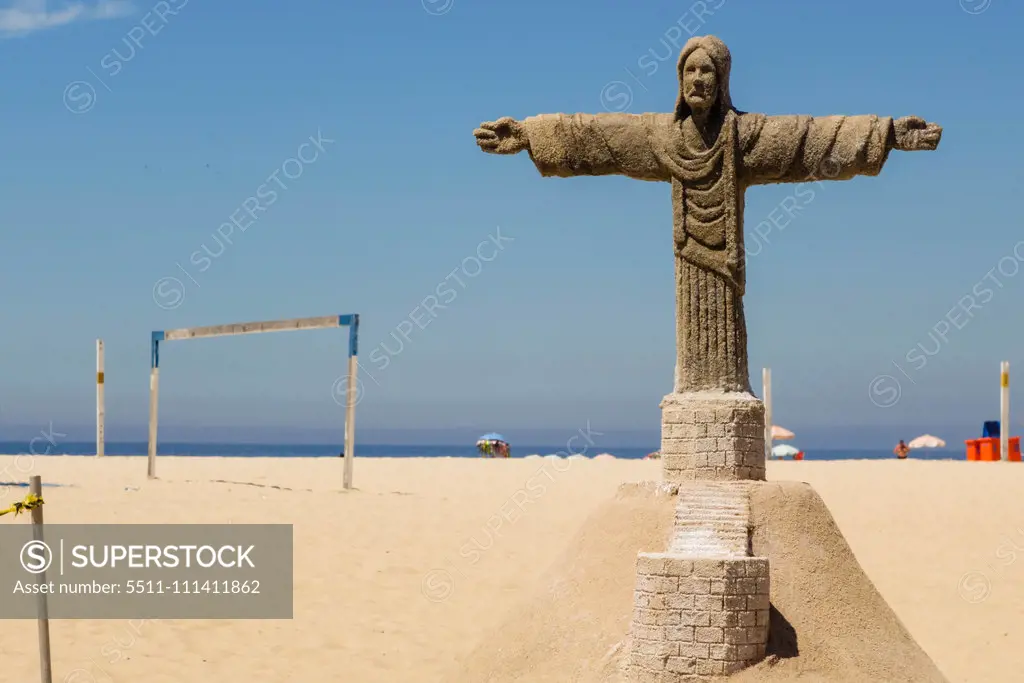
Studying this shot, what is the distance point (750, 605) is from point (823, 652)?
810 mm

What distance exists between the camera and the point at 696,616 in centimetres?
795

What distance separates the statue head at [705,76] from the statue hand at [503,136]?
1.22 meters

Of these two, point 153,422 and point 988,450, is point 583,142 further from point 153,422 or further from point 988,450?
point 988,450

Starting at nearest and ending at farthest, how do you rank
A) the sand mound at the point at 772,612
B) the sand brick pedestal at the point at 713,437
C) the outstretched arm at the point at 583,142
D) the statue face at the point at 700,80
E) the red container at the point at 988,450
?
the sand mound at the point at 772,612, the sand brick pedestal at the point at 713,437, the statue face at the point at 700,80, the outstretched arm at the point at 583,142, the red container at the point at 988,450

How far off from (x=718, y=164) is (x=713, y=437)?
204 centimetres

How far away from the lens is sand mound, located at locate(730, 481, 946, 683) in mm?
8375

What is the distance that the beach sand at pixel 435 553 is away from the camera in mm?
12227

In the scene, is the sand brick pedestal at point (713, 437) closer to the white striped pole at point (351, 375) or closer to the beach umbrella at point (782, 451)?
the white striped pole at point (351, 375)

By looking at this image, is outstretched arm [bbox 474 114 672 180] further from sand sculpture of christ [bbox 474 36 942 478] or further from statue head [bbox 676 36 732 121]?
statue head [bbox 676 36 732 121]

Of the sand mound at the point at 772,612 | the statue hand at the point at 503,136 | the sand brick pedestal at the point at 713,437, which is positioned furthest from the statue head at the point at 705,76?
the sand mound at the point at 772,612

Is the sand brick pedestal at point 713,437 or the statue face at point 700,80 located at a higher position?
the statue face at point 700,80

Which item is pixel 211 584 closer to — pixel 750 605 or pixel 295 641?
pixel 295 641

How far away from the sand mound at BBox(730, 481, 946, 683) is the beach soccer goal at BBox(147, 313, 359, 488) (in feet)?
33.5

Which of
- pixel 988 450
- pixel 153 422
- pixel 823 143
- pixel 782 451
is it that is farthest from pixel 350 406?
pixel 782 451
